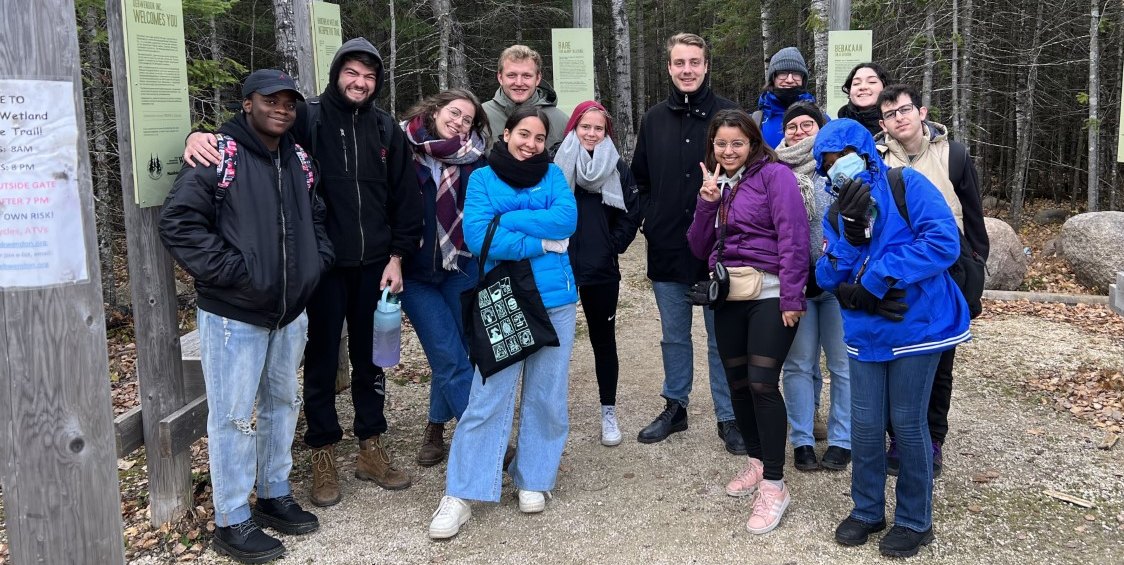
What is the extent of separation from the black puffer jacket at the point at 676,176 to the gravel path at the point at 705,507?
1.18 metres

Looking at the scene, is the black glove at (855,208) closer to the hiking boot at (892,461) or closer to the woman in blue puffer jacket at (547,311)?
the woman in blue puffer jacket at (547,311)

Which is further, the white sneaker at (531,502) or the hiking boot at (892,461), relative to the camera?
the hiking boot at (892,461)

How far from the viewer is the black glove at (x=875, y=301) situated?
3.47 m

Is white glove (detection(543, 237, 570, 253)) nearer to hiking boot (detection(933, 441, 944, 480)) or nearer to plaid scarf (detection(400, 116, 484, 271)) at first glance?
plaid scarf (detection(400, 116, 484, 271))

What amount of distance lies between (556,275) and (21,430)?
7.68ft

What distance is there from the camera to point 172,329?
4055mm

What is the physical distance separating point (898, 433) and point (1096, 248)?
8424 mm

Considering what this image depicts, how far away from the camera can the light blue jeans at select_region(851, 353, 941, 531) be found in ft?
11.7

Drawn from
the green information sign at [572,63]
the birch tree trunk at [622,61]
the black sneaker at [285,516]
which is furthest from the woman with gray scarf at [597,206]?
the birch tree trunk at [622,61]

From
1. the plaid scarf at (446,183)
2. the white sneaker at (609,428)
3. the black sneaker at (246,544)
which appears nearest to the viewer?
the black sneaker at (246,544)

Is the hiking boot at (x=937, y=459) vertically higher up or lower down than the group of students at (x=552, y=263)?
lower down

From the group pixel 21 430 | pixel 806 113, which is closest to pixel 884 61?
pixel 806 113

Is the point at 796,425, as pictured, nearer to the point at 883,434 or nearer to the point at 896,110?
the point at 883,434

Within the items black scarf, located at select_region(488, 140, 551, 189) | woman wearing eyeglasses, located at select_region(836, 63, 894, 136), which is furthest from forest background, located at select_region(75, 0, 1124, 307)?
black scarf, located at select_region(488, 140, 551, 189)
